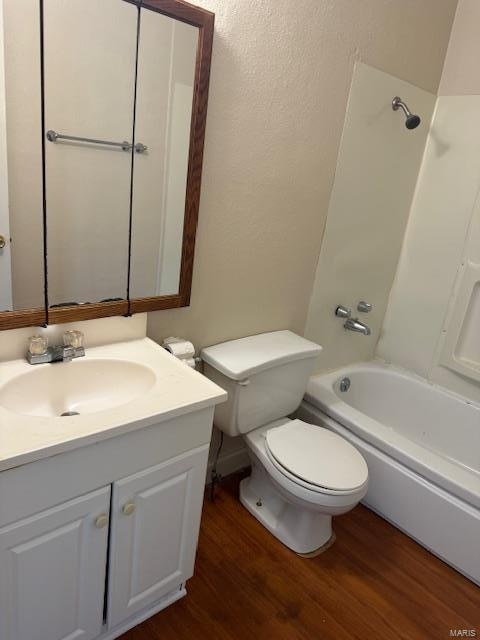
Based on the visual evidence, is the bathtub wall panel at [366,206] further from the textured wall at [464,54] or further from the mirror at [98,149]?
the mirror at [98,149]

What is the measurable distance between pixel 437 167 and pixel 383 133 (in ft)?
1.42

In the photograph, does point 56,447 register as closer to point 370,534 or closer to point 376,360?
point 370,534

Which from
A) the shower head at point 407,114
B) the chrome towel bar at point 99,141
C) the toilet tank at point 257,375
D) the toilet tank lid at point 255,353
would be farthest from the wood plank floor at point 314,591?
the shower head at point 407,114

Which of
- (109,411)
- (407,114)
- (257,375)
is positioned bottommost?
(257,375)

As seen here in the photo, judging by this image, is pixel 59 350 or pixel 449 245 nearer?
pixel 59 350

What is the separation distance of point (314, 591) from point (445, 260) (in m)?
1.67

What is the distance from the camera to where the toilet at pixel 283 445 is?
1586mm

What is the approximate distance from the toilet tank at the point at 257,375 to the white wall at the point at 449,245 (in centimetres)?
89

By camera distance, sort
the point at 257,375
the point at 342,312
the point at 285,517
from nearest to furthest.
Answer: the point at 257,375 < the point at 285,517 < the point at 342,312

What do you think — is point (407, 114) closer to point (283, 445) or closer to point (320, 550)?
point (283, 445)

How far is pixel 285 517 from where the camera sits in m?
1.82

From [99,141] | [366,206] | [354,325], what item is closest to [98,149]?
[99,141]

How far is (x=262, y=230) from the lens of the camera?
1.77 metres

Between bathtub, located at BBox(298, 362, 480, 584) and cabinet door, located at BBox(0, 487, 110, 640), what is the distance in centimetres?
121
